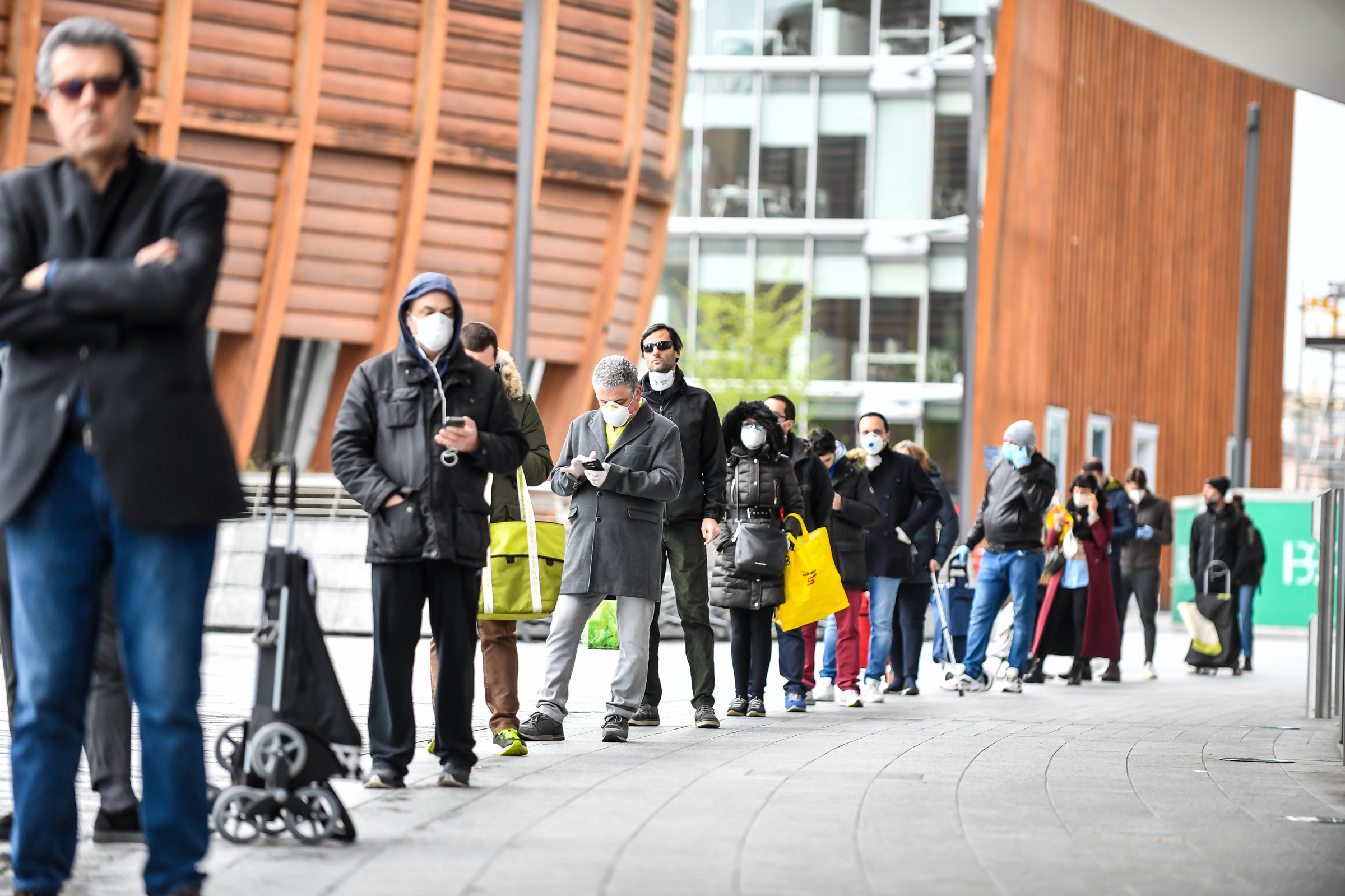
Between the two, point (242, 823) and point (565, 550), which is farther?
point (565, 550)

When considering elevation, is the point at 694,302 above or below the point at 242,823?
above

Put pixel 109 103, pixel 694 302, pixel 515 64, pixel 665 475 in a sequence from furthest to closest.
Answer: pixel 694 302
pixel 515 64
pixel 665 475
pixel 109 103

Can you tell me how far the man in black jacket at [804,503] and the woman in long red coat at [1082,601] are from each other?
15.0ft

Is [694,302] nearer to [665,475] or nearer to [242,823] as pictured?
[665,475]

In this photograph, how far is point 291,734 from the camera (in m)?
5.84

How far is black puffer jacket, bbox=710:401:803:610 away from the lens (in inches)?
439

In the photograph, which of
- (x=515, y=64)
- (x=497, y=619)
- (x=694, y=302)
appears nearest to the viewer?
(x=497, y=619)

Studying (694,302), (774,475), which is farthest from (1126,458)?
(774,475)

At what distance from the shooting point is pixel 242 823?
627cm

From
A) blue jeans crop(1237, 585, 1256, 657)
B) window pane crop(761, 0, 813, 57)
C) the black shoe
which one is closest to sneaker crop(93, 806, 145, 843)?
the black shoe

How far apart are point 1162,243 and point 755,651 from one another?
36472 mm

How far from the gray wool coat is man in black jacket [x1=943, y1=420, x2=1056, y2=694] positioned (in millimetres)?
5333

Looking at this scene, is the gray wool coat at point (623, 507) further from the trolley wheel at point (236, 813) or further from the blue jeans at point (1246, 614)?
the blue jeans at point (1246, 614)

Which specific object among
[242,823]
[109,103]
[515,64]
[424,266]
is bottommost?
[242,823]
